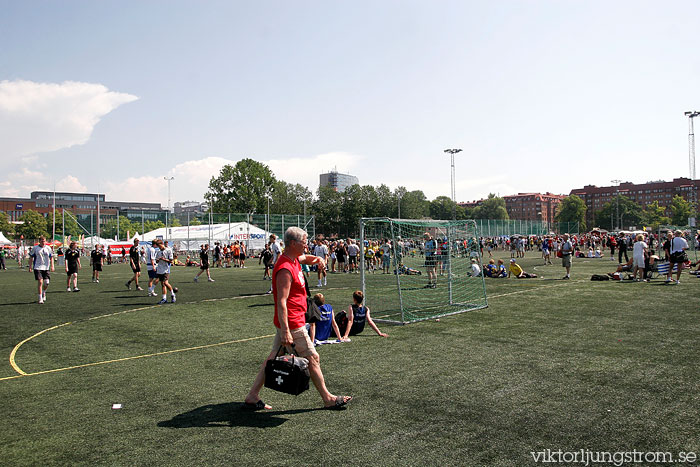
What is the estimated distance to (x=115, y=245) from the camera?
1804 inches

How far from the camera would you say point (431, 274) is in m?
16.9

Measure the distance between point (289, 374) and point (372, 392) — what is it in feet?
4.54

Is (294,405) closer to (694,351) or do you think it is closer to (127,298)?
(694,351)

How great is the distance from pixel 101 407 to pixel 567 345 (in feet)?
22.3

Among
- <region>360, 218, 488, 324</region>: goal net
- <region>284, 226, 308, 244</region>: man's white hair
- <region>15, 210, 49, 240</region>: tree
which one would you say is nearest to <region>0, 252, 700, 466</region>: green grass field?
<region>360, 218, 488, 324</region>: goal net

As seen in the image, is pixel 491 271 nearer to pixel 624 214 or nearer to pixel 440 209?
pixel 624 214

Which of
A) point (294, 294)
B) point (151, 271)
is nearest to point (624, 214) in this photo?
point (151, 271)

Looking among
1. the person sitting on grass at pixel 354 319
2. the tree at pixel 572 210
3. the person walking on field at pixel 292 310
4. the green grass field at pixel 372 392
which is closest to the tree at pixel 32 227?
the green grass field at pixel 372 392

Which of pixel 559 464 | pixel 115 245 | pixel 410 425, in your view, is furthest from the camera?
pixel 115 245

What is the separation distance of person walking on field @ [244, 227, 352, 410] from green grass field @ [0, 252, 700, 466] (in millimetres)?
291

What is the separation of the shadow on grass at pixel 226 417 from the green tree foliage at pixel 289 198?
278 ft

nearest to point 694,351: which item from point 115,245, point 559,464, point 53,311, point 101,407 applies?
point 559,464

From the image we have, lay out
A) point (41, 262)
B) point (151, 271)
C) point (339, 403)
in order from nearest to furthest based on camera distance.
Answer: point (339, 403)
point (41, 262)
point (151, 271)

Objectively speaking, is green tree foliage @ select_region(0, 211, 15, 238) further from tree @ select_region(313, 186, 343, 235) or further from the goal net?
the goal net
